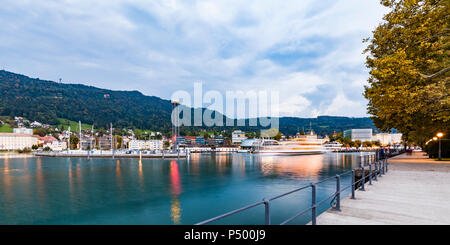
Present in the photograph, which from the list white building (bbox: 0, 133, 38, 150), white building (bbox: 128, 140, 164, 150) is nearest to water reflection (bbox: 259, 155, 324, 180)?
white building (bbox: 128, 140, 164, 150)

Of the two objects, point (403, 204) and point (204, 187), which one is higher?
point (403, 204)

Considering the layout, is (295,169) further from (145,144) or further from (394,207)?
(145,144)

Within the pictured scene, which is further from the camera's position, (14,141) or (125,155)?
(14,141)

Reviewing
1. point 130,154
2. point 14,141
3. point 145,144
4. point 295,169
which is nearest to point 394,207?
point 295,169

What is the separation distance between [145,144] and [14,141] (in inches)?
3082

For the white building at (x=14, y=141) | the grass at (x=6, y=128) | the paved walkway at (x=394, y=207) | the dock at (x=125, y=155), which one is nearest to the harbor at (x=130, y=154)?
the dock at (x=125, y=155)

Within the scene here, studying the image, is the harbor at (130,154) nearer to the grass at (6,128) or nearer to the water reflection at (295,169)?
the water reflection at (295,169)

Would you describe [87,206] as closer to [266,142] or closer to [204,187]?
[204,187]

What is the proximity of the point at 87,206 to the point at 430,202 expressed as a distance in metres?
20.6

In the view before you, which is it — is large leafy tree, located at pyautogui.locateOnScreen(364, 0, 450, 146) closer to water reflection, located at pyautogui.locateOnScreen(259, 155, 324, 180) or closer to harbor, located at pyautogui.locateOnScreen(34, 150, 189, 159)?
water reflection, located at pyautogui.locateOnScreen(259, 155, 324, 180)

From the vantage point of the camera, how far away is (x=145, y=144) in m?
188

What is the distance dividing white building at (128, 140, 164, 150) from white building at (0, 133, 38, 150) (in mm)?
60942
